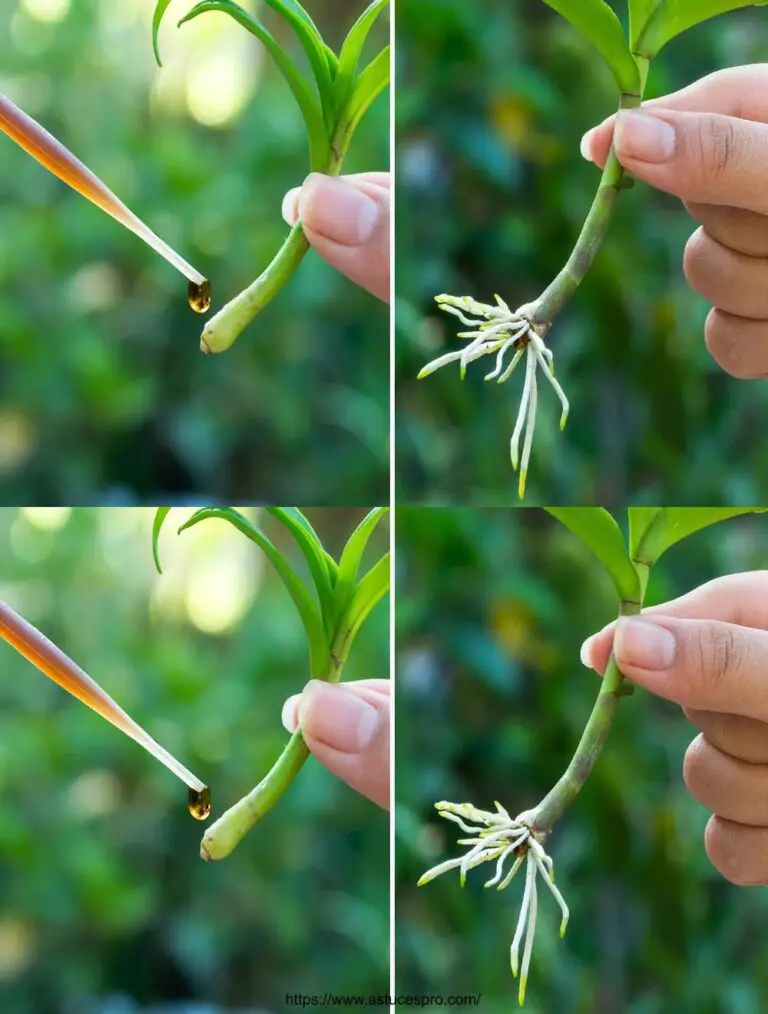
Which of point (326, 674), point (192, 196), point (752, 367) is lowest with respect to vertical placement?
point (326, 674)

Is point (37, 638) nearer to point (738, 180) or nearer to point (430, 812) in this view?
point (430, 812)

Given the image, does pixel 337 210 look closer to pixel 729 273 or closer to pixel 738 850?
pixel 729 273

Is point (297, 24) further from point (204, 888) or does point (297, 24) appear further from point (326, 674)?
point (204, 888)

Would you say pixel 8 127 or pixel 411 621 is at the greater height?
pixel 8 127

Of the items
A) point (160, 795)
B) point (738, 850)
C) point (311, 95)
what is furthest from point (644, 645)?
point (311, 95)

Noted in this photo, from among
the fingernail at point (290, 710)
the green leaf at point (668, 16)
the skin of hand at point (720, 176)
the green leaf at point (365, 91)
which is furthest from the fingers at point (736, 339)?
the fingernail at point (290, 710)

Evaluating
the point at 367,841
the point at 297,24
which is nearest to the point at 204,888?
the point at 367,841

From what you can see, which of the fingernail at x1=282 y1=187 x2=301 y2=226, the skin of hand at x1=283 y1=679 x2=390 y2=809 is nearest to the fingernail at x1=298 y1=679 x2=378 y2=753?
the skin of hand at x1=283 y1=679 x2=390 y2=809
